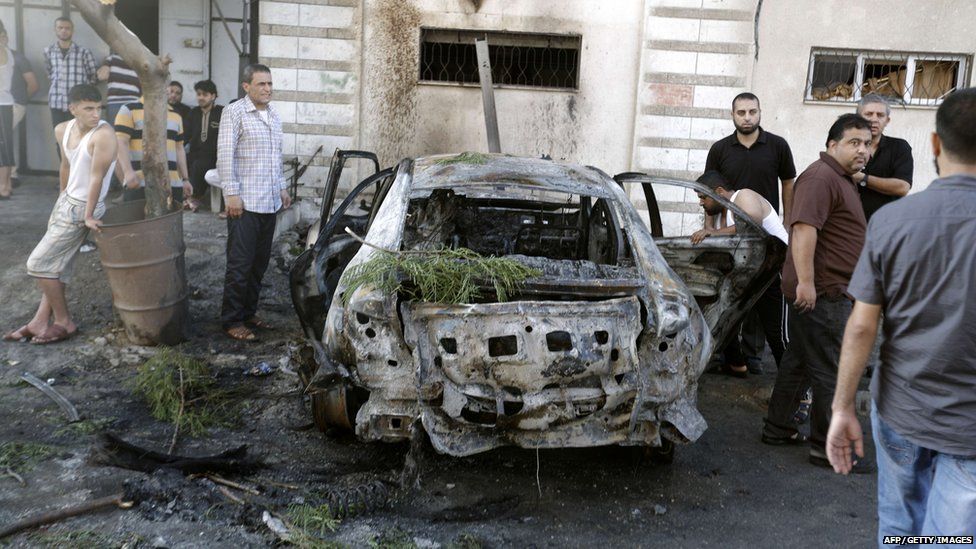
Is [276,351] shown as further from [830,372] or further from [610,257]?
[830,372]

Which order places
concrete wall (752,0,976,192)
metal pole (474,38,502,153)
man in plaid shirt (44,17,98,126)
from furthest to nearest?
man in plaid shirt (44,17,98,126) → concrete wall (752,0,976,192) → metal pole (474,38,502,153)

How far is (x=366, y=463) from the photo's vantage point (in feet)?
15.7

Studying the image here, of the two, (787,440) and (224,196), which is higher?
(224,196)

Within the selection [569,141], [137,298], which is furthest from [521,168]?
[569,141]

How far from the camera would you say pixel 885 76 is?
34.8 feet

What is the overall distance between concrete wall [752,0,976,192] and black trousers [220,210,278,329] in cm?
633

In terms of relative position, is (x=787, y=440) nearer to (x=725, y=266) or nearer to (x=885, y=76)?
(x=725, y=266)

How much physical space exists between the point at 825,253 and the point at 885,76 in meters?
6.78

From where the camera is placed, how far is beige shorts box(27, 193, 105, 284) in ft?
21.5

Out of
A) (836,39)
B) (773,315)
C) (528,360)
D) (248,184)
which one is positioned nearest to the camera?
(528,360)

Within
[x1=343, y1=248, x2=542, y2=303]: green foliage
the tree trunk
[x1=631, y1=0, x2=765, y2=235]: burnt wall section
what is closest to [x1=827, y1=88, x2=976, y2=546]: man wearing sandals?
[x1=343, y1=248, x2=542, y2=303]: green foliage

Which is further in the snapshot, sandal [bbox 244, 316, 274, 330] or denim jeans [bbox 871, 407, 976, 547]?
sandal [bbox 244, 316, 274, 330]

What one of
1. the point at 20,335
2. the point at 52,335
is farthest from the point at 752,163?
the point at 20,335

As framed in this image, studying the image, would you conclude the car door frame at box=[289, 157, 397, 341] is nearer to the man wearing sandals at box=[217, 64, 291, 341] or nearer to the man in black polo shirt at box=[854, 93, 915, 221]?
the man wearing sandals at box=[217, 64, 291, 341]
